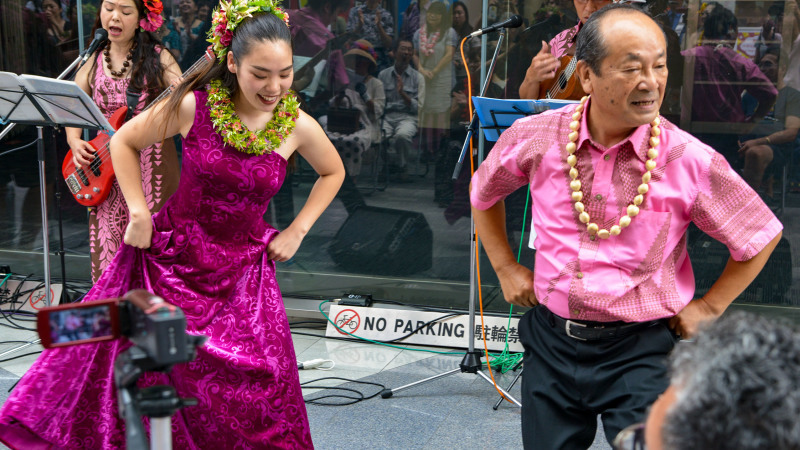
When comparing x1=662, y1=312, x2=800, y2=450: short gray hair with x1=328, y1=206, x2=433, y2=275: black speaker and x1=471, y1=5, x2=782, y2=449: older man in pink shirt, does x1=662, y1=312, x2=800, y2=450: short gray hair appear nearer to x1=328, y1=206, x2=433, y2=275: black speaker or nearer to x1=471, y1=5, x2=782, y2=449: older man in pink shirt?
x1=471, y1=5, x2=782, y2=449: older man in pink shirt

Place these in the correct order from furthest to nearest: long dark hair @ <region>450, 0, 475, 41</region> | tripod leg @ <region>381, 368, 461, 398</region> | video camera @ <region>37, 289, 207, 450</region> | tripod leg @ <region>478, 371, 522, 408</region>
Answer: long dark hair @ <region>450, 0, 475, 41</region> → tripod leg @ <region>381, 368, 461, 398</region> → tripod leg @ <region>478, 371, 522, 408</region> → video camera @ <region>37, 289, 207, 450</region>

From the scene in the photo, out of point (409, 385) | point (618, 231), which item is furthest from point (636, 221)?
point (409, 385)

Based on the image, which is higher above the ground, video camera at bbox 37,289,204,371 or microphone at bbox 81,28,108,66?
microphone at bbox 81,28,108,66

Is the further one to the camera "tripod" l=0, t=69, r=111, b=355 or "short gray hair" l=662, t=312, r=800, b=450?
"tripod" l=0, t=69, r=111, b=355

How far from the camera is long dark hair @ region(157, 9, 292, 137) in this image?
267 cm

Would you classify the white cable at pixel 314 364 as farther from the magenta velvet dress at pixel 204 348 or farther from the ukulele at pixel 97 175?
the magenta velvet dress at pixel 204 348

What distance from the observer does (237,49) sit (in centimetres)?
271

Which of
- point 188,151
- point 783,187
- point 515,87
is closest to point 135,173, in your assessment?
point 188,151

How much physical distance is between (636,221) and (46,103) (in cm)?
271

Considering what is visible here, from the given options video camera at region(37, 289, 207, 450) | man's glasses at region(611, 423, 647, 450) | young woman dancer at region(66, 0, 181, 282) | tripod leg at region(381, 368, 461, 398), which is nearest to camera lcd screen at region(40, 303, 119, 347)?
video camera at region(37, 289, 207, 450)

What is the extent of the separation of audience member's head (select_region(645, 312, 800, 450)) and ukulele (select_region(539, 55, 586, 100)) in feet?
7.63

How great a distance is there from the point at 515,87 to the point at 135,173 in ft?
8.14

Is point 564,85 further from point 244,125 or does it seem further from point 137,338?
point 137,338

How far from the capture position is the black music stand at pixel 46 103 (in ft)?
11.7
